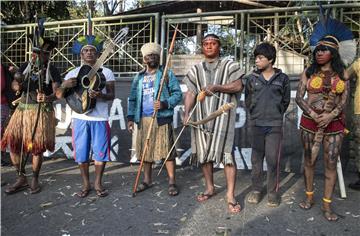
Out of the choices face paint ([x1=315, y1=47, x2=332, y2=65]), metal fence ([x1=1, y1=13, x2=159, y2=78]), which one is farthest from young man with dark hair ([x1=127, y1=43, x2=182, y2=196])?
metal fence ([x1=1, y1=13, x2=159, y2=78])

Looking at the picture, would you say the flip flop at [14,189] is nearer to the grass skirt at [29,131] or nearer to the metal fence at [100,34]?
the grass skirt at [29,131]

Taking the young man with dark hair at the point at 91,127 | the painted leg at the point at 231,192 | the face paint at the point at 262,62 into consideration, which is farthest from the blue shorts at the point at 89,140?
the face paint at the point at 262,62

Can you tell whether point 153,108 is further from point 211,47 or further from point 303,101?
point 303,101

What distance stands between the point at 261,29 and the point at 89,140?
379 centimetres

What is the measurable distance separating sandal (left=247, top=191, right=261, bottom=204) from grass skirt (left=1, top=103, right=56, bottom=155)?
280cm

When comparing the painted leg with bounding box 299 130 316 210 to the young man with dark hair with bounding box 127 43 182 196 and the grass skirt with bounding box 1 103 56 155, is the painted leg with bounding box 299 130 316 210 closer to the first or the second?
the young man with dark hair with bounding box 127 43 182 196

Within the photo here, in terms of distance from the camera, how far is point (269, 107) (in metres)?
4.52

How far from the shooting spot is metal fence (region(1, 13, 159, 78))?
7.48 meters

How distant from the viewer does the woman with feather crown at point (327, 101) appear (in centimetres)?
424

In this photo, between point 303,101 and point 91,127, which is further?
point 91,127

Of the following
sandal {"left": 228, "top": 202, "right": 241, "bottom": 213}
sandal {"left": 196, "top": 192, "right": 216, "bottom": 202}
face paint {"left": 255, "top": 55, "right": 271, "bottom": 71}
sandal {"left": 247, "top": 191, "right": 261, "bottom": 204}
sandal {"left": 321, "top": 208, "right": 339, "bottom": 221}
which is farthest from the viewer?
sandal {"left": 196, "top": 192, "right": 216, "bottom": 202}

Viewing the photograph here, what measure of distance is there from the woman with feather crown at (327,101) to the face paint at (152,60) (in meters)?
1.87

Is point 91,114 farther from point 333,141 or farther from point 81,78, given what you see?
point 333,141

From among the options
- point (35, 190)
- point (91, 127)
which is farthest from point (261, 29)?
point (35, 190)
